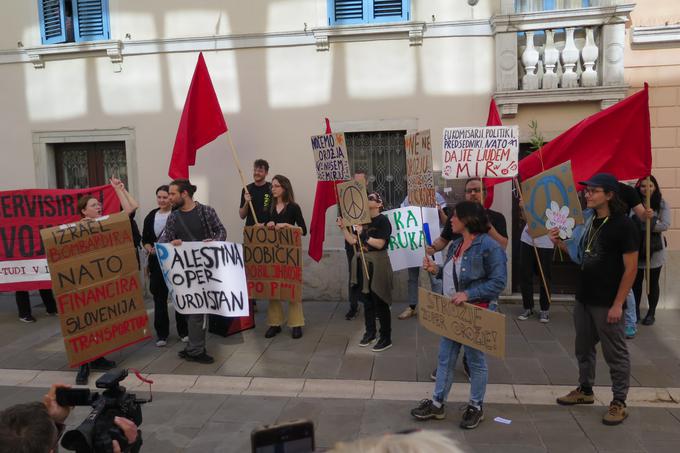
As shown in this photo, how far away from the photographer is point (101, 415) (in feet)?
6.63

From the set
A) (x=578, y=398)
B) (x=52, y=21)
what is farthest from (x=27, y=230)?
(x=578, y=398)

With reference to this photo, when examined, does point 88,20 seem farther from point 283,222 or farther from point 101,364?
point 101,364

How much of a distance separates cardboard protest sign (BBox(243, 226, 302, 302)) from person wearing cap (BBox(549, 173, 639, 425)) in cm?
316

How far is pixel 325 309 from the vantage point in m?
7.67

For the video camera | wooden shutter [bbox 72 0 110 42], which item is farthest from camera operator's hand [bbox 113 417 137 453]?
wooden shutter [bbox 72 0 110 42]

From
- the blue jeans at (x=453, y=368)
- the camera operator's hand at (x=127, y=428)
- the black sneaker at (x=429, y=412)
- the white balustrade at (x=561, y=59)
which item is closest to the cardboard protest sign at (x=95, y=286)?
the black sneaker at (x=429, y=412)

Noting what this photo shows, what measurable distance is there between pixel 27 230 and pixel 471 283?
5372 mm

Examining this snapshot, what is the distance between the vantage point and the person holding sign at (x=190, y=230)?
549 centimetres

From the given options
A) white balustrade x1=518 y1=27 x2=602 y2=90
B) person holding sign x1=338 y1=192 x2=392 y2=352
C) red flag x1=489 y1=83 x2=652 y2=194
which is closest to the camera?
red flag x1=489 y1=83 x2=652 y2=194

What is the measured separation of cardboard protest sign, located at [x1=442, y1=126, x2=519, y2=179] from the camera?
588cm

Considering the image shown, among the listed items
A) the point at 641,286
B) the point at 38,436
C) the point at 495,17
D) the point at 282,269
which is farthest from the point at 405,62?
the point at 38,436

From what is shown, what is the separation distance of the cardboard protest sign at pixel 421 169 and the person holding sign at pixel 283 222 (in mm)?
1506

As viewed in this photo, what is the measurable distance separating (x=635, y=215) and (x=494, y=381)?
114 inches

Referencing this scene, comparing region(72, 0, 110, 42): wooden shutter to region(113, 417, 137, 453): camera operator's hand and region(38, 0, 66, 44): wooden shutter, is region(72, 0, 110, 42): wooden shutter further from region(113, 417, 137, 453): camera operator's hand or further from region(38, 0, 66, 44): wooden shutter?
region(113, 417, 137, 453): camera operator's hand
